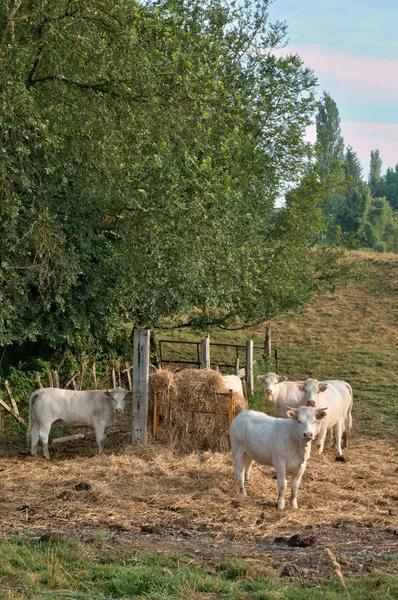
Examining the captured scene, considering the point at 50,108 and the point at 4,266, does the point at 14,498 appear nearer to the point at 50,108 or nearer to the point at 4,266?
the point at 4,266

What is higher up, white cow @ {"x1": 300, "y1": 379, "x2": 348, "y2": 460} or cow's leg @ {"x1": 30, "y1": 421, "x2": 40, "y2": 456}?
white cow @ {"x1": 300, "y1": 379, "x2": 348, "y2": 460}

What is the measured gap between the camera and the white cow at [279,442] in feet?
33.7

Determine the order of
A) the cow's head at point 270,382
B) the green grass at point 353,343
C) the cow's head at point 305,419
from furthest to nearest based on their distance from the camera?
the green grass at point 353,343
the cow's head at point 270,382
the cow's head at point 305,419

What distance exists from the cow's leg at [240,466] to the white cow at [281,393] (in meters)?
3.91

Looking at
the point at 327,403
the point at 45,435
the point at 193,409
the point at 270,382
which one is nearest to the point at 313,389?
the point at 327,403

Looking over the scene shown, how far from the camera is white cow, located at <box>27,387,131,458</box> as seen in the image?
14148mm

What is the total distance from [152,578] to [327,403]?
807 centimetres

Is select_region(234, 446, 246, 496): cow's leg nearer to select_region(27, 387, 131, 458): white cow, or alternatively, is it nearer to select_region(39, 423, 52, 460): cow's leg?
select_region(27, 387, 131, 458): white cow

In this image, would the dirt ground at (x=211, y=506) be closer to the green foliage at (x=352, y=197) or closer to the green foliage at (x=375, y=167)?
the green foliage at (x=352, y=197)

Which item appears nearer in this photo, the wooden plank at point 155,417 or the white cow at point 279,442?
the white cow at point 279,442

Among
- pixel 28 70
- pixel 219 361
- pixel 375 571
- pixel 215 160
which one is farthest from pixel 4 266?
pixel 219 361

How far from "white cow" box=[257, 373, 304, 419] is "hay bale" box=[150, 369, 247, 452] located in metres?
1.15

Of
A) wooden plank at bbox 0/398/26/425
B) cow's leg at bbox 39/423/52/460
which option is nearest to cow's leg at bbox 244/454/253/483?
cow's leg at bbox 39/423/52/460

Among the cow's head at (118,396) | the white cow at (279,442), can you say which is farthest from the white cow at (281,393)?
the white cow at (279,442)
